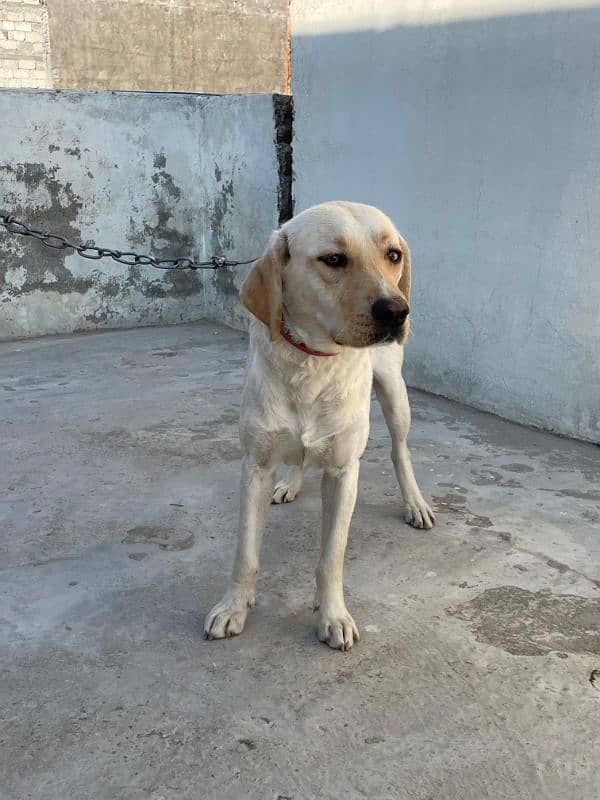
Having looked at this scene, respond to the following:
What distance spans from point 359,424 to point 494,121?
2806 millimetres

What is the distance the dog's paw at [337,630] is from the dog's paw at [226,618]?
0.25 m

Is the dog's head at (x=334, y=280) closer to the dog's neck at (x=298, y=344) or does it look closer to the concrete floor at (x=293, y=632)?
the dog's neck at (x=298, y=344)

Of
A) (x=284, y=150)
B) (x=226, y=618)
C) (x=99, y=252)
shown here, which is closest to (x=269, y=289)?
(x=226, y=618)

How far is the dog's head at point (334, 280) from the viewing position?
215 cm

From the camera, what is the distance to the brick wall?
40.4 feet

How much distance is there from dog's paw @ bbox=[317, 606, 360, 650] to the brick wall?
1251 centimetres

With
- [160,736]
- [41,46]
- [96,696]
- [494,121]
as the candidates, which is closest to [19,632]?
[96,696]

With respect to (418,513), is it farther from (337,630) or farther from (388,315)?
(388,315)

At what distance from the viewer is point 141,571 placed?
288 centimetres

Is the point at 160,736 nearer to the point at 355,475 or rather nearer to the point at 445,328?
the point at 355,475

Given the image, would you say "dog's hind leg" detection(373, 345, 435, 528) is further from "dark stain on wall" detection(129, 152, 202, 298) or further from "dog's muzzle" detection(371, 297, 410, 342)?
"dark stain on wall" detection(129, 152, 202, 298)

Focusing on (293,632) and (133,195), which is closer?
(293,632)

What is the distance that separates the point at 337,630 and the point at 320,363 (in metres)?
0.82

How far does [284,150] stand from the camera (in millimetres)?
6184
